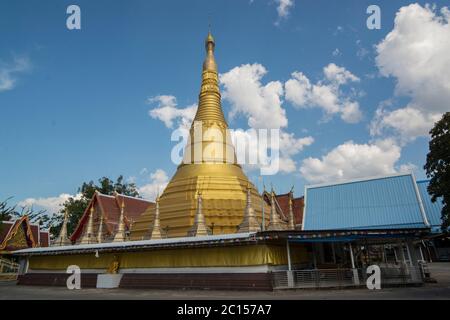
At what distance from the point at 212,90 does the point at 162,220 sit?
41.9 ft

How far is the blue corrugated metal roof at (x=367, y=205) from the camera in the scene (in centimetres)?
2111

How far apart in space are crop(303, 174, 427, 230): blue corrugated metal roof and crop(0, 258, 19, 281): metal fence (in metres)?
29.4

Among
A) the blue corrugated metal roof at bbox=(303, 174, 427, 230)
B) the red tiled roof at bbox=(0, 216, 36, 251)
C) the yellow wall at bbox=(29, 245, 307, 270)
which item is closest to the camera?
the yellow wall at bbox=(29, 245, 307, 270)

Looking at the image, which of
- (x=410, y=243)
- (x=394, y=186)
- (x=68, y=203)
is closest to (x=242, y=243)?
(x=410, y=243)

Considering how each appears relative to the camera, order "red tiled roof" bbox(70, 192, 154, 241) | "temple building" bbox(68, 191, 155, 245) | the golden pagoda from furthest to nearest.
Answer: "red tiled roof" bbox(70, 192, 154, 241), "temple building" bbox(68, 191, 155, 245), the golden pagoda

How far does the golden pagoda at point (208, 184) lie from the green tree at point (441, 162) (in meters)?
13.1

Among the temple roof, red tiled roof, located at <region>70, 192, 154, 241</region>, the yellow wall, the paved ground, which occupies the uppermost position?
red tiled roof, located at <region>70, 192, 154, 241</region>

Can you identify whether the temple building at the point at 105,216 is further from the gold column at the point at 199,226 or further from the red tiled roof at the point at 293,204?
the red tiled roof at the point at 293,204

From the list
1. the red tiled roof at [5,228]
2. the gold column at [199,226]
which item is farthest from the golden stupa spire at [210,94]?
the red tiled roof at [5,228]

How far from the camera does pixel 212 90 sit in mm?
31000

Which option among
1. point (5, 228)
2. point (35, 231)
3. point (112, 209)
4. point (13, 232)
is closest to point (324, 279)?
point (112, 209)

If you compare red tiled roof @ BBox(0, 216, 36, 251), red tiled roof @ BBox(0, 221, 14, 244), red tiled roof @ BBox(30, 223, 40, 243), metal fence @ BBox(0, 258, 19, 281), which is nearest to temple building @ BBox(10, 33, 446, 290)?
metal fence @ BBox(0, 258, 19, 281)

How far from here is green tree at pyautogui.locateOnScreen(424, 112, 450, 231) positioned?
42.4 ft

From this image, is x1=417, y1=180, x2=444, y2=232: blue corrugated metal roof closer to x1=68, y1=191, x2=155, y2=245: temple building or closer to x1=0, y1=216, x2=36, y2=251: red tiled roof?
x1=68, y1=191, x2=155, y2=245: temple building
